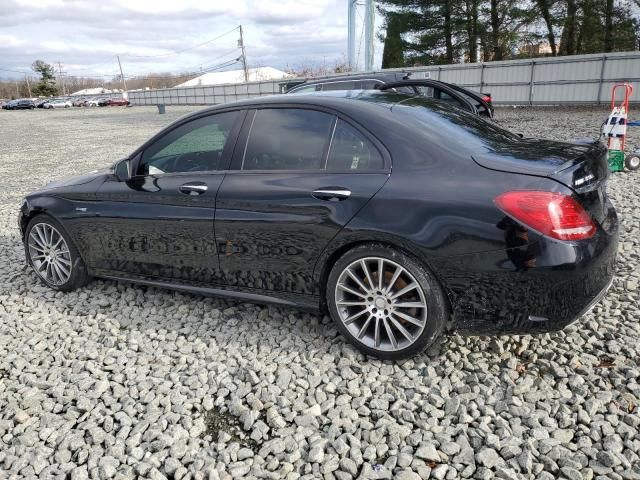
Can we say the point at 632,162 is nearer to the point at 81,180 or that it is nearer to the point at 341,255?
the point at 341,255

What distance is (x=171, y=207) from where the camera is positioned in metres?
3.82

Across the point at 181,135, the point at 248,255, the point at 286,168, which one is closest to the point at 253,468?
the point at 248,255

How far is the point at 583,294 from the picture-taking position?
9.05 feet

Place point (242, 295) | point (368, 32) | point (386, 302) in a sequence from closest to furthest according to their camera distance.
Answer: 1. point (386, 302)
2. point (242, 295)
3. point (368, 32)

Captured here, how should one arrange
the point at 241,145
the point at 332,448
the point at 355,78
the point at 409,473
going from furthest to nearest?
the point at 355,78 → the point at 241,145 → the point at 332,448 → the point at 409,473

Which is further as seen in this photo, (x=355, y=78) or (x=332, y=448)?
(x=355, y=78)

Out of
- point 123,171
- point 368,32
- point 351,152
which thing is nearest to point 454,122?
point 351,152

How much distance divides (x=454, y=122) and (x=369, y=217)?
96 cm

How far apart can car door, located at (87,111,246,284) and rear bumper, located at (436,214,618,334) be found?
1724 millimetres

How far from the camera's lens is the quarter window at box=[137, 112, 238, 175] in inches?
150

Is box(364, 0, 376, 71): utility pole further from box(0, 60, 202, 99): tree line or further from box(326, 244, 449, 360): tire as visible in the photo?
box(0, 60, 202, 99): tree line

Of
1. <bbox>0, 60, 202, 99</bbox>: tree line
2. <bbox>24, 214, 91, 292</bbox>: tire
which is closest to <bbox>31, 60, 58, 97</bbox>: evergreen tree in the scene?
<bbox>0, 60, 202, 99</bbox>: tree line

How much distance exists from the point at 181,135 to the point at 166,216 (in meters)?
0.65

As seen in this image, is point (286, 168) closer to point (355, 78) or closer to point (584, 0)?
point (355, 78)
